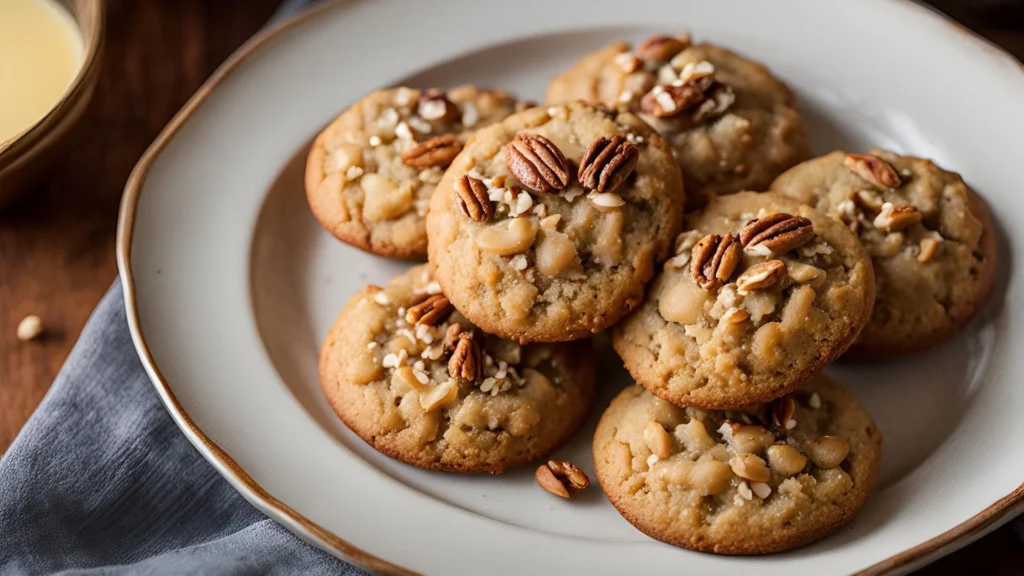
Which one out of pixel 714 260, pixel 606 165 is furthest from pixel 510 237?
pixel 714 260

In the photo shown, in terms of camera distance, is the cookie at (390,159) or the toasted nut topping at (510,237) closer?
the toasted nut topping at (510,237)

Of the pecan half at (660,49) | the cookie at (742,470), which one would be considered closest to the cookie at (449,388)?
the cookie at (742,470)

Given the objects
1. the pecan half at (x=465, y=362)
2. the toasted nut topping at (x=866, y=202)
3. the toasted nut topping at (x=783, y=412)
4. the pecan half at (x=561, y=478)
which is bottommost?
the pecan half at (x=561, y=478)

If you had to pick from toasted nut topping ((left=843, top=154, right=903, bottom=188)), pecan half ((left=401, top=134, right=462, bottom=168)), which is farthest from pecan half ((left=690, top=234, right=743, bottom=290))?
pecan half ((left=401, top=134, right=462, bottom=168))

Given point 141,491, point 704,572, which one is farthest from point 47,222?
point 704,572

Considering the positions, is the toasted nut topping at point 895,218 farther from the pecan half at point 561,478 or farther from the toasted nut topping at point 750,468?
the pecan half at point 561,478

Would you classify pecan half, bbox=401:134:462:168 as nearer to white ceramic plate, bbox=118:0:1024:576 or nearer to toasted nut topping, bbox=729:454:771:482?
white ceramic plate, bbox=118:0:1024:576
